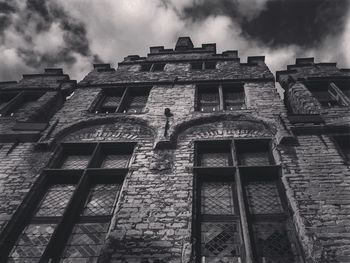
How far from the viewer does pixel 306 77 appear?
328 inches

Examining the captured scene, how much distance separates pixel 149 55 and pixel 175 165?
282 inches

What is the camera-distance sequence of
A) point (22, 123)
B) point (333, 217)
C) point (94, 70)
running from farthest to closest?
point (94, 70)
point (22, 123)
point (333, 217)

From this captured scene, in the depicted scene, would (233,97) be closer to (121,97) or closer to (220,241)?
(121,97)

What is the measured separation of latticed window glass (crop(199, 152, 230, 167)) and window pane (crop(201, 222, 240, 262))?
146 centimetres

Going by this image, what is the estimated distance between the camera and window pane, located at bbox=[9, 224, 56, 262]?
4012mm

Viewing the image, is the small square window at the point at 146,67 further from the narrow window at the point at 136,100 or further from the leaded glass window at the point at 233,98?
the leaded glass window at the point at 233,98

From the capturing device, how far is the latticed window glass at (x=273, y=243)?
3806mm

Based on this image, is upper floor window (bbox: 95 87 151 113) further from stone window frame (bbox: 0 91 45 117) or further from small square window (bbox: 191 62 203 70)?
small square window (bbox: 191 62 203 70)

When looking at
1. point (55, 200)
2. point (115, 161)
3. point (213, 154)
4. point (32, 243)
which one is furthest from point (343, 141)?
point (32, 243)

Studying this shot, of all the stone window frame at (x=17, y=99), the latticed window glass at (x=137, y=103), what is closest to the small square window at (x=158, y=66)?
the latticed window glass at (x=137, y=103)

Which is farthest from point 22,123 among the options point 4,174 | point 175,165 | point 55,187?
point 175,165

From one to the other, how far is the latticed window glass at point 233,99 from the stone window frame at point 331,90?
174 cm

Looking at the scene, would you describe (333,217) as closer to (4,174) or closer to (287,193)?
(287,193)

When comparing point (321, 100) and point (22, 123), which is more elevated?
point (321, 100)
